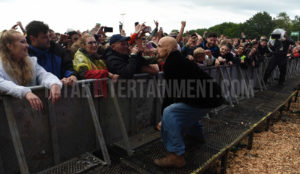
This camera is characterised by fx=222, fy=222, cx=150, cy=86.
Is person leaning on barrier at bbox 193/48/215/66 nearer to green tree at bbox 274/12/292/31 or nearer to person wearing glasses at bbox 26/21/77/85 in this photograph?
person wearing glasses at bbox 26/21/77/85

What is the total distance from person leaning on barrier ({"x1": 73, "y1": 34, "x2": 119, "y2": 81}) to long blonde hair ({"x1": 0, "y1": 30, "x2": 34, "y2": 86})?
70 centimetres

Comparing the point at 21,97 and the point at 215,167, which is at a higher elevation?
the point at 21,97

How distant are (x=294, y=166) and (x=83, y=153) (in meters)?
3.69

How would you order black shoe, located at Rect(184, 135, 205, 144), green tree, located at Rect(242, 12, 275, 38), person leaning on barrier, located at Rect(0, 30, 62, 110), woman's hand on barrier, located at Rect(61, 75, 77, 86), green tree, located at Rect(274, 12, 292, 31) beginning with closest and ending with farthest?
person leaning on barrier, located at Rect(0, 30, 62, 110) < woman's hand on barrier, located at Rect(61, 75, 77, 86) < black shoe, located at Rect(184, 135, 205, 144) < green tree, located at Rect(242, 12, 275, 38) < green tree, located at Rect(274, 12, 292, 31)

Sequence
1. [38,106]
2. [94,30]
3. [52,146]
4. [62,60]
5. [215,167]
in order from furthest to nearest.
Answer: [94,30] → [215,167] → [62,60] → [52,146] → [38,106]

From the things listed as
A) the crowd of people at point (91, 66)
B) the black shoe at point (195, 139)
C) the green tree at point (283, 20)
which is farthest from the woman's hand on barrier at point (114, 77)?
the green tree at point (283, 20)

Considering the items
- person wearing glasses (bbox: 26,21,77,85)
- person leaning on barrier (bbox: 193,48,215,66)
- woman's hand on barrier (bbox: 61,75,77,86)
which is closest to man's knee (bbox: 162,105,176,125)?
woman's hand on barrier (bbox: 61,75,77,86)

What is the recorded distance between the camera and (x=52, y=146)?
2699 mm

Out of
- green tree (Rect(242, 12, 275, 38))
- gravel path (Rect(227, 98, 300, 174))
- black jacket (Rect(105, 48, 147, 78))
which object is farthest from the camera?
green tree (Rect(242, 12, 275, 38))

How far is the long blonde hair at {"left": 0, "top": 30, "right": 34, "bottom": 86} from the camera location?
2525 mm

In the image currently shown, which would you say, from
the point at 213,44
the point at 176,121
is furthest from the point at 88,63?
the point at 213,44

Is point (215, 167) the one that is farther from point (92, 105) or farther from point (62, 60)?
point (62, 60)

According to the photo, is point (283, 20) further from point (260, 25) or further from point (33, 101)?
point (33, 101)

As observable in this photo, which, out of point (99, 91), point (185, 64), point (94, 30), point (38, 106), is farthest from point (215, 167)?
point (94, 30)
